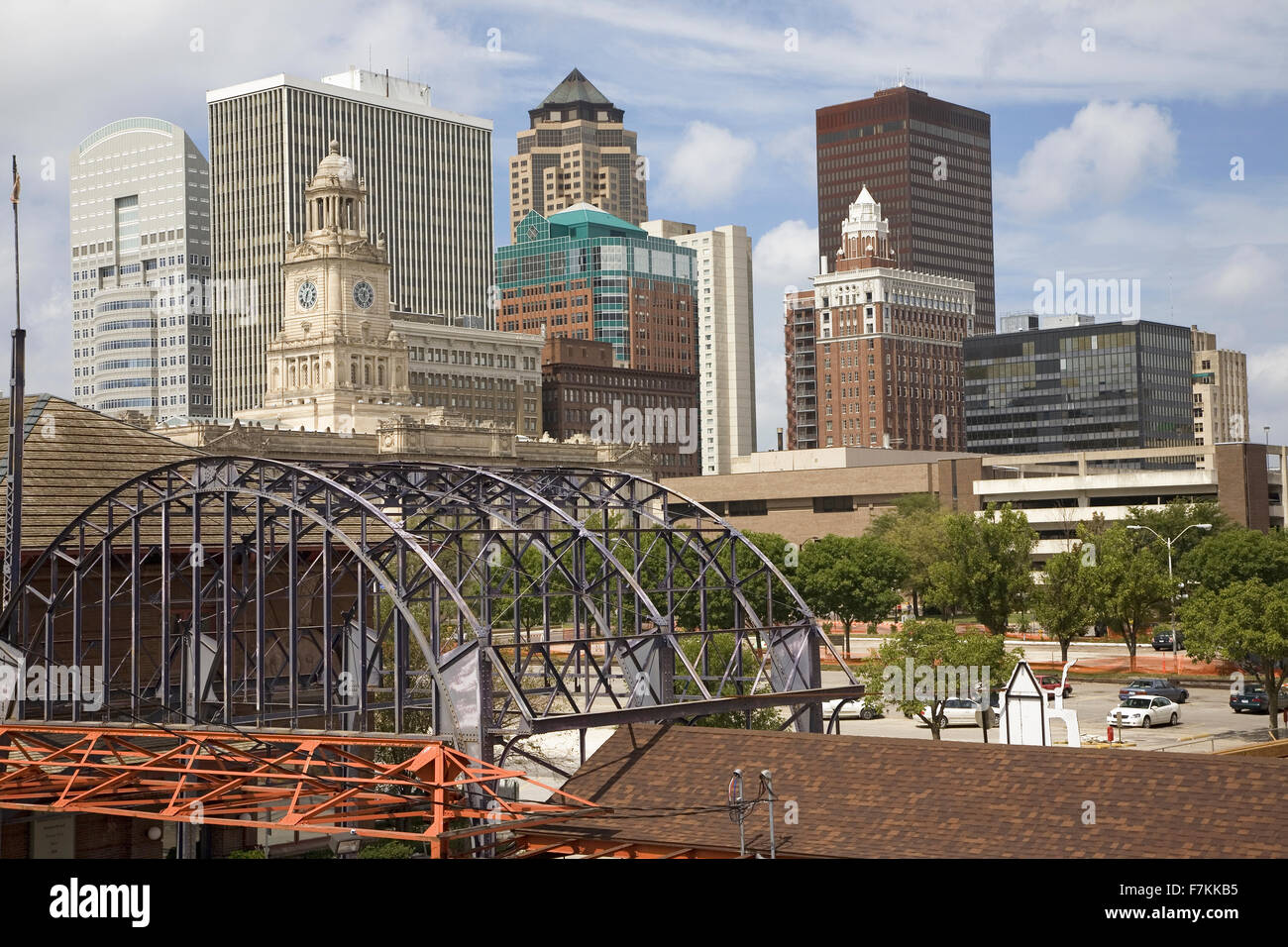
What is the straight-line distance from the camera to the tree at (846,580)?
108 meters

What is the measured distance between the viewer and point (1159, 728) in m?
69.8

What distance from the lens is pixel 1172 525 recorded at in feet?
411

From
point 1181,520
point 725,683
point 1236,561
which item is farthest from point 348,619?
point 1181,520

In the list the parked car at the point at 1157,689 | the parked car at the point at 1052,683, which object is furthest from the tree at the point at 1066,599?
the parked car at the point at 1157,689

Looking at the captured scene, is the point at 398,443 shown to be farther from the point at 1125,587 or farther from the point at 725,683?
the point at 725,683

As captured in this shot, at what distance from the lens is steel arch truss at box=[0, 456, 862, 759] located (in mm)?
Result: 34500

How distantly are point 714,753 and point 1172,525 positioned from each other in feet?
335

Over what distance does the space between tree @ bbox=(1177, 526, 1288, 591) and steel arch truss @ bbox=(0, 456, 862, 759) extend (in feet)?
209

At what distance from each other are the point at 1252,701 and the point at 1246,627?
8851 millimetres

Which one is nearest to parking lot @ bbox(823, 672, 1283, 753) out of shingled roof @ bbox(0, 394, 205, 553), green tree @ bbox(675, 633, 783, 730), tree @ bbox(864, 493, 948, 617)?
green tree @ bbox(675, 633, 783, 730)
